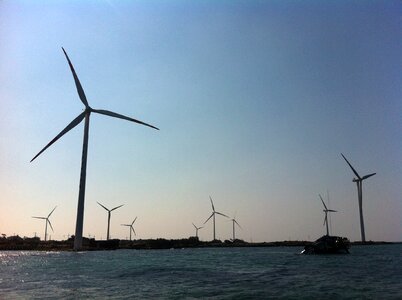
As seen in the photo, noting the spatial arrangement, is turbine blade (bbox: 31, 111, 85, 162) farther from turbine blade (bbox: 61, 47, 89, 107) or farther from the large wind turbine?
turbine blade (bbox: 61, 47, 89, 107)

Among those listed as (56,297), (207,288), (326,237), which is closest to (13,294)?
(56,297)

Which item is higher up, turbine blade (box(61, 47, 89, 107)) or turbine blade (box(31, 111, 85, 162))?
turbine blade (box(61, 47, 89, 107))

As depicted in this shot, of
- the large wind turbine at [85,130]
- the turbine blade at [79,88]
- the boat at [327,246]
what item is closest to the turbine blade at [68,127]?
the large wind turbine at [85,130]

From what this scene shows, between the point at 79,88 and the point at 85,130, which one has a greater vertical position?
the point at 79,88

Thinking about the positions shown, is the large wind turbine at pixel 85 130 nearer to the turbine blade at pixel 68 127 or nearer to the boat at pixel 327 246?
the turbine blade at pixel 68 127

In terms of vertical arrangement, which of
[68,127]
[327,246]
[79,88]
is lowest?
[327,246]

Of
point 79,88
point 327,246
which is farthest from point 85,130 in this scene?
point 327,246

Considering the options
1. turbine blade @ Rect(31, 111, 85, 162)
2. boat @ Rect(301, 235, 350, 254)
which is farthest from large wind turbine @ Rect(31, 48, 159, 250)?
boat @ Rect(301, 235, 350, 254)

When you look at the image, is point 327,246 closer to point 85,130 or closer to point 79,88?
point 85,130

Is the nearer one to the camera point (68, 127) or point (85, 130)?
point (68, 127)

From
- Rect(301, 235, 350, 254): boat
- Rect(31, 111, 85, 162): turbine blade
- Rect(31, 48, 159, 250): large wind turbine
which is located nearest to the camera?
Rect(31, 111, 85, 162): turbine blade

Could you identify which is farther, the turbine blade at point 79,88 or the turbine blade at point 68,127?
the turbine blade at point 79,88

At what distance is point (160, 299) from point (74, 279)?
22456 millimetres

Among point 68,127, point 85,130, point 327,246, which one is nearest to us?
point 68,127
